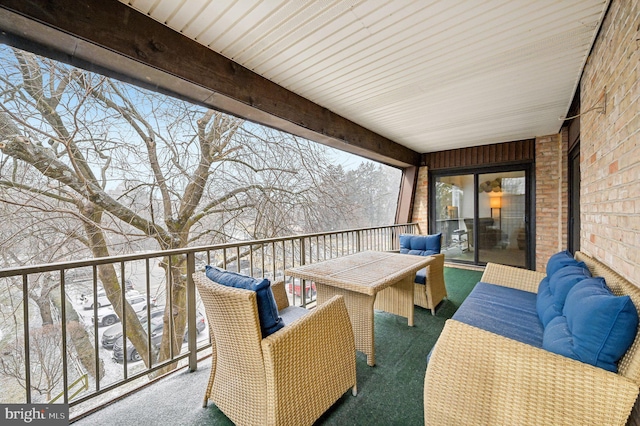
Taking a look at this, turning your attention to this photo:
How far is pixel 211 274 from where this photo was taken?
1469 mm

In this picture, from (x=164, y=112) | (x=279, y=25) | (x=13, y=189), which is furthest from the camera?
(x=164, y=112)

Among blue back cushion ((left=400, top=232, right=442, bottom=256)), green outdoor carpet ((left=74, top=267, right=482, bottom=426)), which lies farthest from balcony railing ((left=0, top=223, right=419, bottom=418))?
blue back cushion ((left=400, top=232, right=442, bottom=256))

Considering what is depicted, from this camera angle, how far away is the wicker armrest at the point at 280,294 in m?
1.99

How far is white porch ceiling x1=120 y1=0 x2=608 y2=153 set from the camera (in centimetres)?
166

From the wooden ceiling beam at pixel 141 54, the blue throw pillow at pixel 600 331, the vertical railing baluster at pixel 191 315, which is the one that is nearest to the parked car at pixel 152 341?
the vertical railing baluster at pixel 191 315

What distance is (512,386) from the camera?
1.04 m

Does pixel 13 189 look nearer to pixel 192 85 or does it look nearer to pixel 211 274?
pixel 192 85

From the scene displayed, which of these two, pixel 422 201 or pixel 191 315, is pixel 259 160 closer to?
pixel 191 315

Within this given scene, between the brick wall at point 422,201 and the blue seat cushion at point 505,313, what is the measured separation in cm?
361

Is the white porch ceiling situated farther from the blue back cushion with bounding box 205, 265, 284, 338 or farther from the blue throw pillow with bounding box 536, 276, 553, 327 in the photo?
the blue throw pillow with bounding box 536, 276, 553, 327

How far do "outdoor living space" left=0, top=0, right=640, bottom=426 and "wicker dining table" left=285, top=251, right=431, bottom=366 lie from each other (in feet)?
0.08

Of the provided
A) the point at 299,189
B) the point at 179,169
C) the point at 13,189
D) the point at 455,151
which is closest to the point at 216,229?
A: the point at 179,169

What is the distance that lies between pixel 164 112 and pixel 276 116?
1762 millimetres

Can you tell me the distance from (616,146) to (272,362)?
2350mm
